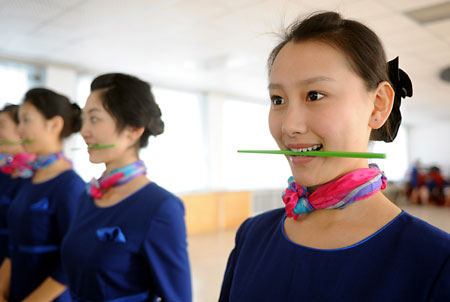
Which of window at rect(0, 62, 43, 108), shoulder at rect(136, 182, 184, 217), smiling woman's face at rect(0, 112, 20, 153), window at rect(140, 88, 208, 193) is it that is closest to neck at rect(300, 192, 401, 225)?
shoulder at rect(136, 182, 184, 217)

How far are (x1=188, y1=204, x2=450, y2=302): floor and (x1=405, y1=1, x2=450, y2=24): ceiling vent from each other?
5.76 feet

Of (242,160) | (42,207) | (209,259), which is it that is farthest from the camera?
(242,160)

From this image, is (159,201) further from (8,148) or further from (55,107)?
(8,148)

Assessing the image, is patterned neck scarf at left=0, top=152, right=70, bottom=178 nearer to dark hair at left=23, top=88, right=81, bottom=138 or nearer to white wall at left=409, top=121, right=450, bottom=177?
dark hair at left=23, top=88, right=81, bottom=138

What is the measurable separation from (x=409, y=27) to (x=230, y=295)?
147 inches

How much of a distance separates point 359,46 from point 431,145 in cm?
1392

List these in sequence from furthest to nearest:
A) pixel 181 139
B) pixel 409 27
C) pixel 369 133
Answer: pixel 181 139 < pixel 409 27 < pixel 369 133

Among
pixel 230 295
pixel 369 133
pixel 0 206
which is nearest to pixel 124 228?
pixel 230 295

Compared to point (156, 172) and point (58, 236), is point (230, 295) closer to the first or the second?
point (58, 236)

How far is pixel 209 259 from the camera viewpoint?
5168 millimetres

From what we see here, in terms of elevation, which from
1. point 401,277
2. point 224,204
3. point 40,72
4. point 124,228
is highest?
point 40,72

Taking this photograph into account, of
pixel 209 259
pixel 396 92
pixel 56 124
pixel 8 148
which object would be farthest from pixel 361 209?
pixel 209 259

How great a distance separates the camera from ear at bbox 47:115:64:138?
7.04 feet

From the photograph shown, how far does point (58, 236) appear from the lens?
1925 millimetres
